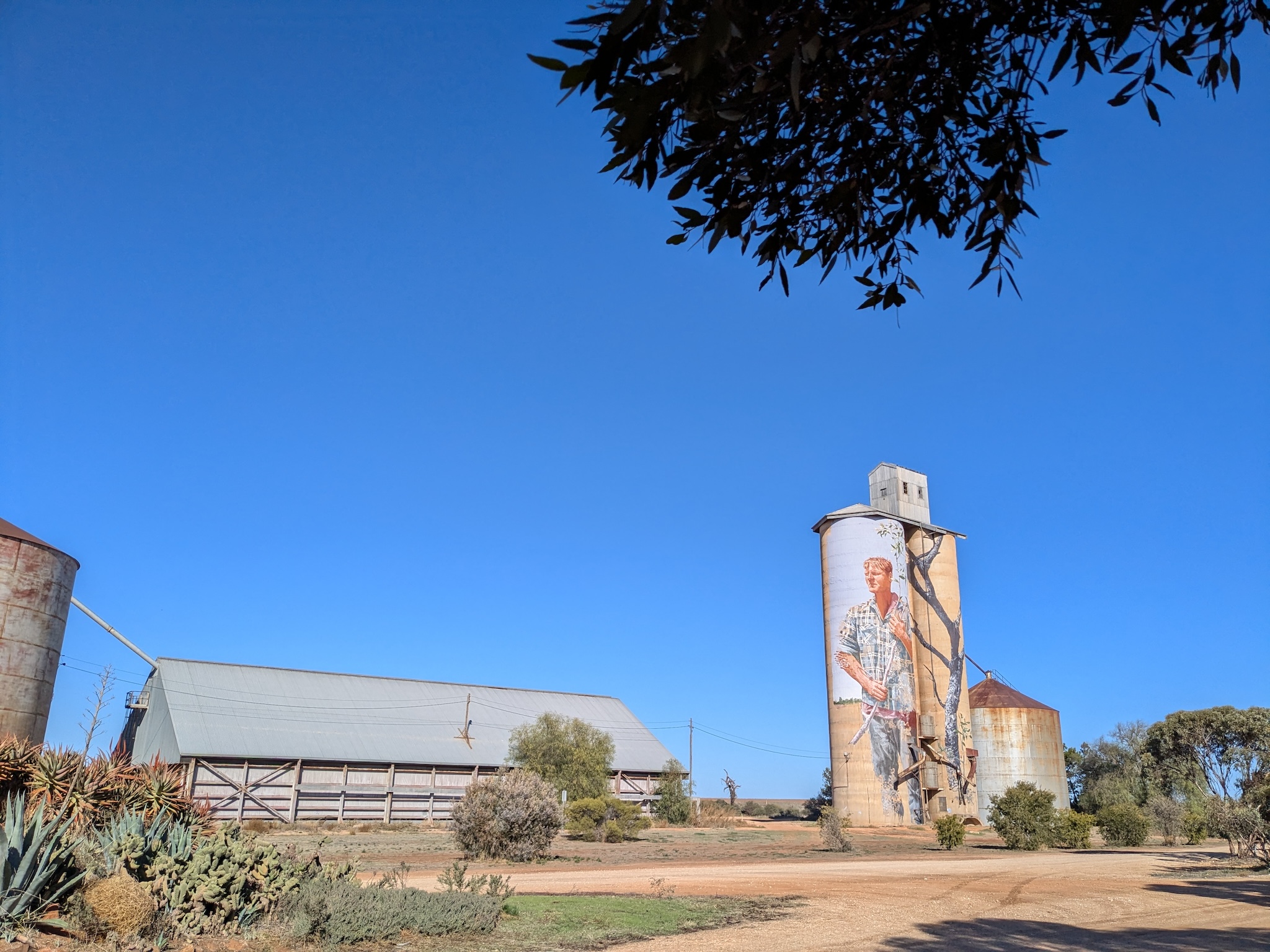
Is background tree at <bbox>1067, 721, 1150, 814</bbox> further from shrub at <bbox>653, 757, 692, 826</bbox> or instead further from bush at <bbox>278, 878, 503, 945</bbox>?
bush at <bbox>278, 878, 503, 945</bbox>

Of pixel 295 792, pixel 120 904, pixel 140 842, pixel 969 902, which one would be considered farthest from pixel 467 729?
pixel 120 904

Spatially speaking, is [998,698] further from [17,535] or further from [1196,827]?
[17,535]

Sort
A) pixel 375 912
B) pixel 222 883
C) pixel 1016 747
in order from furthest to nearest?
pixel 1016 747
pixel 375 912
pixel 222 883

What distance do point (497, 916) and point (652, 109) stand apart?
11045 mm

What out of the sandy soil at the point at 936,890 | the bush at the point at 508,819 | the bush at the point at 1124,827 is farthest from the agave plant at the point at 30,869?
the bush at the point at 1124,827

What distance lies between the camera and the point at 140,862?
32.7ft

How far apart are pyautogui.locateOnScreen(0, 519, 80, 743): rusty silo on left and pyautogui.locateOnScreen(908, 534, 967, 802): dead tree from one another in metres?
42.3

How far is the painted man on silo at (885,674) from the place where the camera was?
47469 millimetres

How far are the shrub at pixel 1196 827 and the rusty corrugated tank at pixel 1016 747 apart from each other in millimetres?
14076

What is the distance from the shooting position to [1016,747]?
51.3m

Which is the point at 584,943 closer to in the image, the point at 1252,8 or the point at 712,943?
the point at 712,943

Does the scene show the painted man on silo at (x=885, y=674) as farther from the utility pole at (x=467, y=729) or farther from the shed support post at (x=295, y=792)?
the shed support post at (x=295, y=792)

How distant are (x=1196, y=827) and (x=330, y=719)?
43.7 metres

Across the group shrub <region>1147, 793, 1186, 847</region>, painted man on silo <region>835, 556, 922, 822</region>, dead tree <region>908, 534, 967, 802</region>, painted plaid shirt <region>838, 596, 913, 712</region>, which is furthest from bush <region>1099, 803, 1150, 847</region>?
painted plaid shirt <region>838, 596, 913, 712</region>
